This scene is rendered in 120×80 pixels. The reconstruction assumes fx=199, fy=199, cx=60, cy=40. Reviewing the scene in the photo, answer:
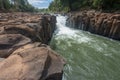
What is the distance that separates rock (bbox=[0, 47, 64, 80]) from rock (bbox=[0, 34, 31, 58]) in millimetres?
1233

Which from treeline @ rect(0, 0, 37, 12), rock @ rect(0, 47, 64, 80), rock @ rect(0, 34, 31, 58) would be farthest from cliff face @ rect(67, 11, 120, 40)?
treeline @ rect(0, 0, 37, 12)

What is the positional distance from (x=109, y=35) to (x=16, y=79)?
22.1m

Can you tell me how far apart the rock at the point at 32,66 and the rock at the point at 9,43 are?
4.04 feet

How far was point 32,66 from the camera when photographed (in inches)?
236

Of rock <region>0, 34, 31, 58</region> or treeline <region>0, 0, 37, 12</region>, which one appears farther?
treeline <region>0, 0, 37, 12</region>

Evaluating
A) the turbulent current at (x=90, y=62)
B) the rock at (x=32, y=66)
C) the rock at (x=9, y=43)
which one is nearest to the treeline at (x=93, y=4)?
the turbulent current at (x=90, y=62)

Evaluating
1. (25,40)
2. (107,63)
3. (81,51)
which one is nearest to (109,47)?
(81,51)

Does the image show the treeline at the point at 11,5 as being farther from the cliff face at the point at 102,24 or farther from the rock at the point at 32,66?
the rock at the point at 32,66

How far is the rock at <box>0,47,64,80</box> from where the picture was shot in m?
5.56

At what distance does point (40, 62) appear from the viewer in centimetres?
619

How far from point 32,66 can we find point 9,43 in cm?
296

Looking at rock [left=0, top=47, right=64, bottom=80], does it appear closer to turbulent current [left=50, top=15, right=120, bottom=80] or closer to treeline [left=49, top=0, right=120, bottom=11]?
turbulent current [left=50, top=15, right=120, bottom=80]

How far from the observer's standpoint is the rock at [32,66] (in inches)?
219

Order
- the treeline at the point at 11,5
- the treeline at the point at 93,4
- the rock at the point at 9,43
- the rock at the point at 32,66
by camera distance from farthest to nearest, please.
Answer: the treeline at the point at 11,5 < the treeline at the point at 93,4 < the rock at the point at 9,43 < the rock at the point at 32,66
